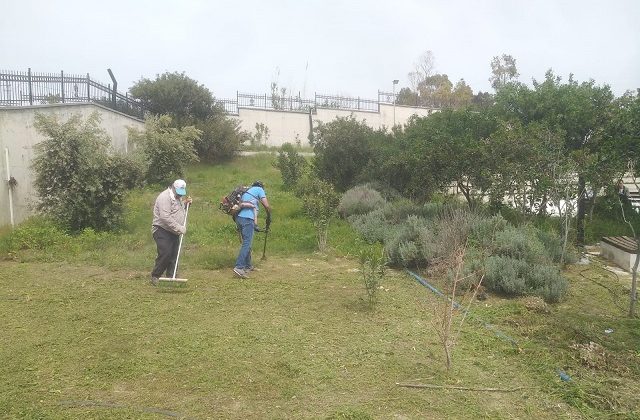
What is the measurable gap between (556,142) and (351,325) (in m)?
6.31

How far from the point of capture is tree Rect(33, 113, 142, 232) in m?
9.80

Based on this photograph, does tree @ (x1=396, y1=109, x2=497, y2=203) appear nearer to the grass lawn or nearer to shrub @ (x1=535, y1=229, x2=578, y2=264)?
shrub @ (x1=535, y1=229, x2=578, y2=264)

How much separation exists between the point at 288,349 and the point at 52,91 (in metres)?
10.8

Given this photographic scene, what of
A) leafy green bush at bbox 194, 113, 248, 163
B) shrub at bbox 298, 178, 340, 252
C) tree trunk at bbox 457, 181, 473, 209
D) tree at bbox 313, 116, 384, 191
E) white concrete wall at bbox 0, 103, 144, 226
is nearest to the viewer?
shrub at bbox 298, 178, 340, 252

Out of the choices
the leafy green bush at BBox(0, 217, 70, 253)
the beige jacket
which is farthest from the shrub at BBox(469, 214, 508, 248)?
the leafy green bush at BBox(0, 217, 70, 253)

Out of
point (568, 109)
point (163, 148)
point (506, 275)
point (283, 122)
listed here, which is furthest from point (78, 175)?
point (283, 122)

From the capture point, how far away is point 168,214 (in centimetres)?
698

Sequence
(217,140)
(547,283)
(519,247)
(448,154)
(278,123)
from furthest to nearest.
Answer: (278,123) < (217,140) < (448,154) < (519,247) < (547,283)

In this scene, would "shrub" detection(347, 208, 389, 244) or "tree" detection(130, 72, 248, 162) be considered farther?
"tree" detection(130, 72, 248, 162)

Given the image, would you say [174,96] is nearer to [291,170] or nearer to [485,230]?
[291,170]

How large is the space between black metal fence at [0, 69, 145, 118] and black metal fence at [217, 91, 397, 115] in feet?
28.2

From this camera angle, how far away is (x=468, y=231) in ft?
28.5

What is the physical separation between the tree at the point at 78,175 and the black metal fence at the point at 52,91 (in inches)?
57.7

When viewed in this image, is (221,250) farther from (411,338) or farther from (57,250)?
(411,338)
